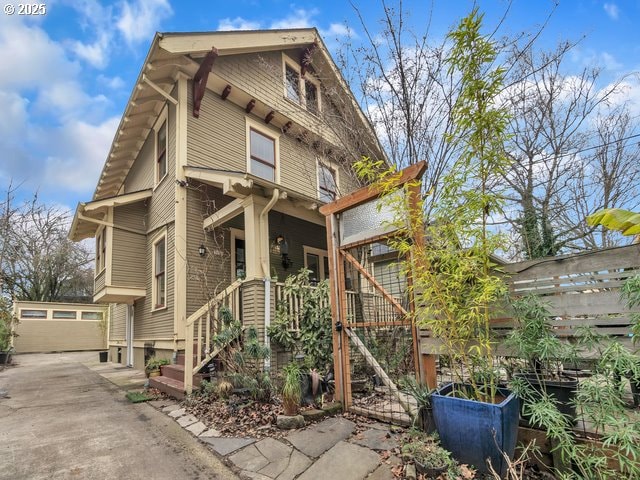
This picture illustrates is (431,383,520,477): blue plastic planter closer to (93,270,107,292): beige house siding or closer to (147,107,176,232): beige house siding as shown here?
(147,107,176,232): beige house siding

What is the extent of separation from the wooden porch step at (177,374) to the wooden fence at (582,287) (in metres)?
4.68

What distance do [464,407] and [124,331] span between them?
441 inches

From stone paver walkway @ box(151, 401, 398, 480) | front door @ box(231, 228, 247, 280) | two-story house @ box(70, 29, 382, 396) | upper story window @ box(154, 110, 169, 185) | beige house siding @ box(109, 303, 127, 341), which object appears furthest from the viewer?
beige house siding @ box(109, 303, 127, 341)

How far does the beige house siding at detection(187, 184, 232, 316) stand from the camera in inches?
290

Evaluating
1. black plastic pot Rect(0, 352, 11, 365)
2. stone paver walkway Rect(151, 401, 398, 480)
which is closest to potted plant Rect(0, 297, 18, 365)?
black plastic pot Rect(0, 352, 11, 365)

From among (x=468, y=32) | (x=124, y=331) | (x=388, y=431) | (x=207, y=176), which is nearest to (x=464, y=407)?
(x=388, y=431)

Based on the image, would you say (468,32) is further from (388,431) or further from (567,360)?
(388,431)

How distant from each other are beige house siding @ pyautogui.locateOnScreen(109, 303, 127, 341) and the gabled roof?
4.20m

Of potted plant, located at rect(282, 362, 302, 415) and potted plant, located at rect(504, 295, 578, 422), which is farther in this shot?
potted plant, located at rect(282, 362, 302, 415)

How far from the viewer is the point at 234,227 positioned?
827 centimetres

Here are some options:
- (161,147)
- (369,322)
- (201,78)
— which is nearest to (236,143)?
(201,78)

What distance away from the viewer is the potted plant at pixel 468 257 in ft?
9.16

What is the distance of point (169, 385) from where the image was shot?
5809 millimetres

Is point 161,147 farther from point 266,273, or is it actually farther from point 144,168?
point 266,273
